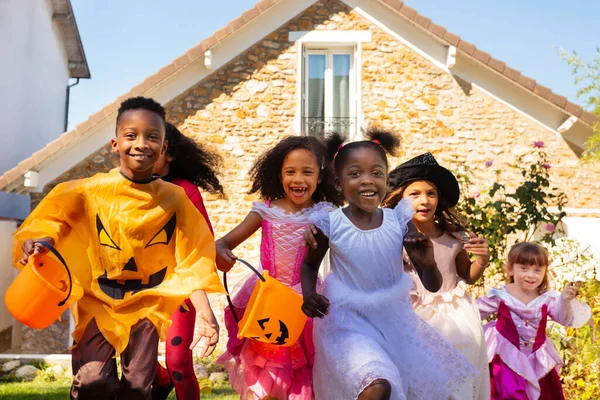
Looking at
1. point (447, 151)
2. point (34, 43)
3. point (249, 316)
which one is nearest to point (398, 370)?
point (249, 316)

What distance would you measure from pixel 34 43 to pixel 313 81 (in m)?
8.08

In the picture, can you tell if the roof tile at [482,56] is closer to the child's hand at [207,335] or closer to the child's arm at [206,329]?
the child's arm at [206,329]

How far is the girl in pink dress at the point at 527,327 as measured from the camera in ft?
16.2

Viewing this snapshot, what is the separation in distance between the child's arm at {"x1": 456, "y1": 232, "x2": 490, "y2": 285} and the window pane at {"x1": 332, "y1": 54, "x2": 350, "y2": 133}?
262 inches

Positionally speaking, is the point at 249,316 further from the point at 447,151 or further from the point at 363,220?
the point at 447,151

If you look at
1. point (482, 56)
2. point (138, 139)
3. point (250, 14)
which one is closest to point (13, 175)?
point (250, 14)

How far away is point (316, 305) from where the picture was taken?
322cm

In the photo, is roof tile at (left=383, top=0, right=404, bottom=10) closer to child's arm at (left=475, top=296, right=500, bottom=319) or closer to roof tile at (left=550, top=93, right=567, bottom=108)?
roof tile at (left=550, top=93, right=567, bottom=108)

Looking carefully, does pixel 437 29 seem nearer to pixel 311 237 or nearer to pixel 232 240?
pixel 232 240

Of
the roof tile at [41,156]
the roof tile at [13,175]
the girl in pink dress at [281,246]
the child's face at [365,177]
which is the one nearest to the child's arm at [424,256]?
the child's face at [365,177]

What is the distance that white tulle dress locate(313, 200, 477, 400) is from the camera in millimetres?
3211

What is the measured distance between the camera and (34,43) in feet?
51.1

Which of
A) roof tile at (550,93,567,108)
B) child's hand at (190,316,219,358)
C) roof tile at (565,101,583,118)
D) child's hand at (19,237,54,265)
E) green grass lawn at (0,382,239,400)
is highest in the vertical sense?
child's hand at (19,237,54,265)

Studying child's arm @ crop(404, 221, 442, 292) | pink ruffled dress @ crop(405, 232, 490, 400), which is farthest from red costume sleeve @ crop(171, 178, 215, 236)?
child's arm @ crop(404, 221, 442, 292)
